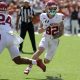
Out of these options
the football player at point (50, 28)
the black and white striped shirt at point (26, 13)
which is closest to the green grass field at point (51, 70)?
the football player at point (50, 28)

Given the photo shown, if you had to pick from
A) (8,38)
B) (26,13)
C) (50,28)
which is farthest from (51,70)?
(26,13)

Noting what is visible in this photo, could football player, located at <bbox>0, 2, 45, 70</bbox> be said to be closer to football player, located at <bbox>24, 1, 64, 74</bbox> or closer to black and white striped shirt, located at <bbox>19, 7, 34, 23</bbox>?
football player, located at <bbox>24, 1, 64, 74</bbox>

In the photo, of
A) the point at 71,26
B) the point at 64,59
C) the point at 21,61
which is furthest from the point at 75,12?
the point at 21,61

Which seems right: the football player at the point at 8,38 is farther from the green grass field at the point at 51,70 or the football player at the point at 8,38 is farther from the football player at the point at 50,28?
the football player at the point at 50,28

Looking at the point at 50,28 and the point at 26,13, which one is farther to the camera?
the point at 26,13

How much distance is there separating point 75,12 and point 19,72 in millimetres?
16391

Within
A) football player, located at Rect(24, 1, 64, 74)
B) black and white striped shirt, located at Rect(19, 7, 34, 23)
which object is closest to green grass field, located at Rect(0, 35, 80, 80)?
football player, located at Rect(24, 1, 64, 74)

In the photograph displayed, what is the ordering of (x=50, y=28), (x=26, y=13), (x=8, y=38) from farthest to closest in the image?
(x=26, y=13)
(x=50, y=28)
(x=8, y=38)

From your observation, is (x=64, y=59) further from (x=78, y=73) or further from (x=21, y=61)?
(x=21, y=61)

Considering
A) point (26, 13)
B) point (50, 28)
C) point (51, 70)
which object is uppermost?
point (50, 28)

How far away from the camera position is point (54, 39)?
33.2 feet

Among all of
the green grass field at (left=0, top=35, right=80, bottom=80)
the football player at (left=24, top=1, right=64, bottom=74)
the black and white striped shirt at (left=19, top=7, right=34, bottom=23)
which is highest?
the football player at (left=24, top=1, right=64, bottom=74)

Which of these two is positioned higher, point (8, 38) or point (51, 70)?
point (8, 38)

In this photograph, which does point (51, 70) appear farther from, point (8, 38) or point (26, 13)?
point (26, 13)
